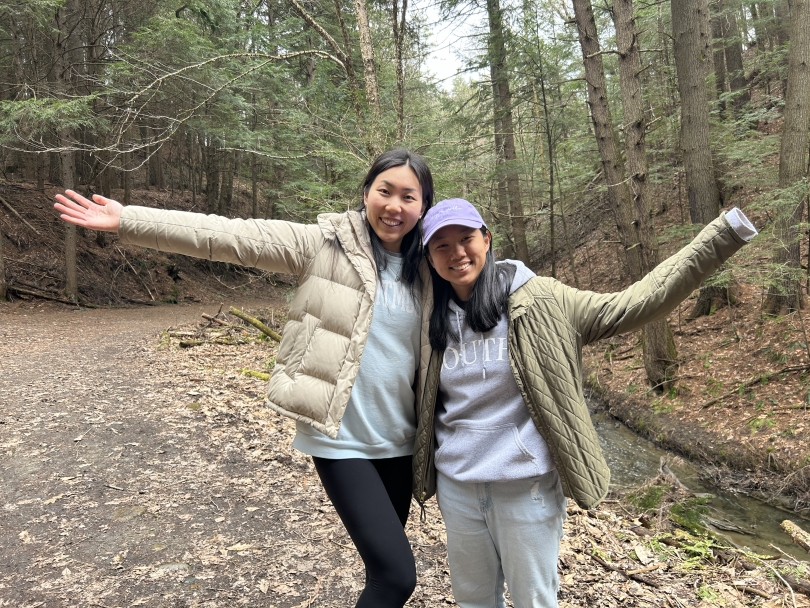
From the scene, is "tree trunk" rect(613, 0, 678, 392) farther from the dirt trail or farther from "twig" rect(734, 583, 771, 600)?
the dirt trail

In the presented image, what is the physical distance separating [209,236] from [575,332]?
1.37m

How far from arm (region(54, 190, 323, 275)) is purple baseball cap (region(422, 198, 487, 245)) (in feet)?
1.73

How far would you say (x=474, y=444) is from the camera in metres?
1.83

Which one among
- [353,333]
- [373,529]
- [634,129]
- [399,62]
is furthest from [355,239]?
[634,129]

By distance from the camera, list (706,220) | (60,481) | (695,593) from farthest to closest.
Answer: (706,220) → (60,481) → (695,593)

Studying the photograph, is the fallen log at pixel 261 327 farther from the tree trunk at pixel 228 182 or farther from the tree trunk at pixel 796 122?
the tree trunk at pixel 228 182

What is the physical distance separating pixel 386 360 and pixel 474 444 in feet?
1.44

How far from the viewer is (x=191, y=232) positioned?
1944 millimetres

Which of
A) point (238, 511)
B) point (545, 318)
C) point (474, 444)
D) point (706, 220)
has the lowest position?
point (238, 511)

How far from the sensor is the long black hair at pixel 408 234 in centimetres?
207

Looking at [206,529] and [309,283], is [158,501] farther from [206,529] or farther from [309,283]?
[309,283]

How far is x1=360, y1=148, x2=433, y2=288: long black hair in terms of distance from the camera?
81.6 inches

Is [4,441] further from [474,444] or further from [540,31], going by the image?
[540,31]

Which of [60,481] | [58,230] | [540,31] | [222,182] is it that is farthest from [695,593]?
[222,182]
